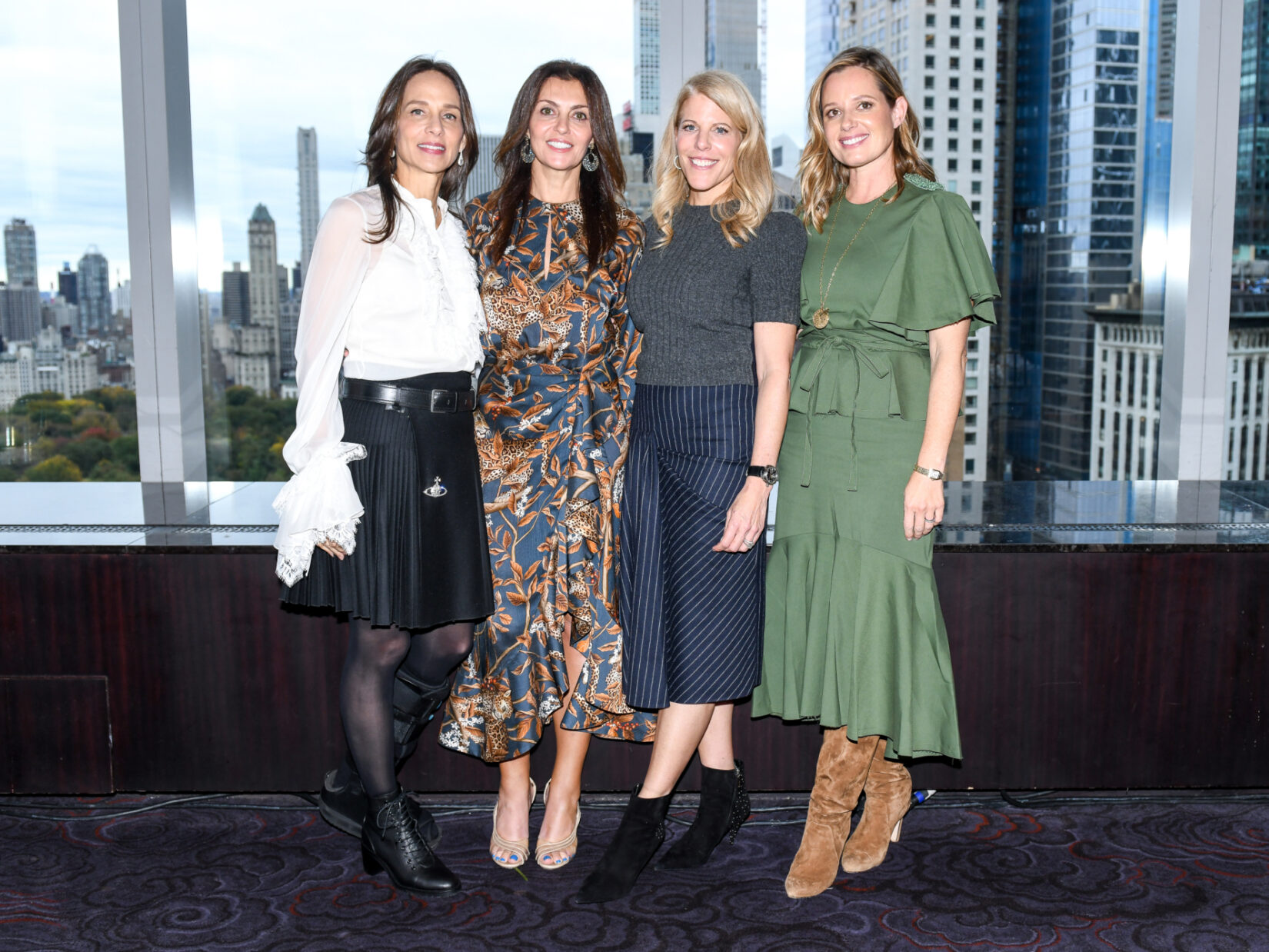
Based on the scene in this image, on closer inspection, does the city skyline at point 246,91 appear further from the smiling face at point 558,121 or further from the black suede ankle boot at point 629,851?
the black suede ankle boot at point 629,851

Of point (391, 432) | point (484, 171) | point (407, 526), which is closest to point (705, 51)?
point (484, 171)

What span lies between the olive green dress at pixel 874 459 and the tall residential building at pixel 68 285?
239 centimetres

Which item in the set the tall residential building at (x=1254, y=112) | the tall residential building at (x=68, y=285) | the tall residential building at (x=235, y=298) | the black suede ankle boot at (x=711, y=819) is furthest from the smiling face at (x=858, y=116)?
the tall residential building at (x=68, y=285)

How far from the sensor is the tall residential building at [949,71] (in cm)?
333

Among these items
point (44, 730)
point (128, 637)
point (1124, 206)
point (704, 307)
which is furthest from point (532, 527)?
point (1124, 206)

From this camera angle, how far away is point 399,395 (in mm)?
2068

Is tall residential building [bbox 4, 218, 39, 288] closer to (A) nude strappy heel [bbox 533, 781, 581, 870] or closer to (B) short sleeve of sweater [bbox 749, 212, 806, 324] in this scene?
(A) nude strappy heel [bbox 533, 781, 581, 870]

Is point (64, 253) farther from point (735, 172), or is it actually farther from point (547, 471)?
point (735, 172)

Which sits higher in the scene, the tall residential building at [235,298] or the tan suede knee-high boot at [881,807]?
the tall residential building at [235,298]

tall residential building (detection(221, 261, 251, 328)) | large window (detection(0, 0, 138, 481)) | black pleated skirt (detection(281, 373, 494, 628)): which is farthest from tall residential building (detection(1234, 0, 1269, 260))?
large window (detection(0, 0, 138, 481))

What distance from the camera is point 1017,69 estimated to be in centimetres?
340

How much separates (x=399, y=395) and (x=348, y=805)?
0.93m

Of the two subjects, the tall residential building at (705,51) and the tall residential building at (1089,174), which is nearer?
the tall residential building at (705,51)

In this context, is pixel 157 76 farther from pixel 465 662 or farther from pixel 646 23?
pixel 465 662
